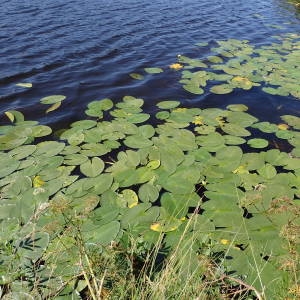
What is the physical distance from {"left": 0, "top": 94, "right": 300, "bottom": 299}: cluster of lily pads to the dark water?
0.62 meters

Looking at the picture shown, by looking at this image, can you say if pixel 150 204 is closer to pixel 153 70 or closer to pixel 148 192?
pixel 148 192

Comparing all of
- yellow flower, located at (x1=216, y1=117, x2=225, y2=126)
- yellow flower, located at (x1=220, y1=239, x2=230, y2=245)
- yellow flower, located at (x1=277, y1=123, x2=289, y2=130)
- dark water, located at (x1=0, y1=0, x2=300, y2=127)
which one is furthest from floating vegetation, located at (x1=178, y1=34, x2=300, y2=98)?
yellow flower, located at (x1=220, y1=239, x2=230, y2=245)

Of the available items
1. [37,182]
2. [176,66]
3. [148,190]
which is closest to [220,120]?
[148,190]

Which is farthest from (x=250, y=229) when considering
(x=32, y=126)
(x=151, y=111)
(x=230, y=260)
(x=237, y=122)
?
(x=32, y=126)

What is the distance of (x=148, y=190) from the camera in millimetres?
3461

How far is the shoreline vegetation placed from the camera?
7.14 feet

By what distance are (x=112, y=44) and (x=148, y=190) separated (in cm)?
489

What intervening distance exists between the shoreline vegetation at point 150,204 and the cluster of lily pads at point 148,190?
1 centimetres

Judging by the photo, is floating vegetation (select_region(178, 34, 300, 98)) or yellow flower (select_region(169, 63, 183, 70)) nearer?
floating vegetation (select_region(178, 34, 300, 98))

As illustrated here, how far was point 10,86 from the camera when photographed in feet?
18.8

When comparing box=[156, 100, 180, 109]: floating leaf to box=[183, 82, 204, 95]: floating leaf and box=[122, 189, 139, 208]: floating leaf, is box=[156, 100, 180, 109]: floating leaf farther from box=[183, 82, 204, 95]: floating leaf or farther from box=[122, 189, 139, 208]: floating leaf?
box=[122, 189, 139, 208]: floating leaf

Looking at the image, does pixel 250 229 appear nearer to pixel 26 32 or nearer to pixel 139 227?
pixel 139 227

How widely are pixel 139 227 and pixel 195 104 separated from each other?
281cm

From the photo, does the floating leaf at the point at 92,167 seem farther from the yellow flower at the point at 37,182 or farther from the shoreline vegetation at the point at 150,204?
the yellow flower at the point at 37,182
